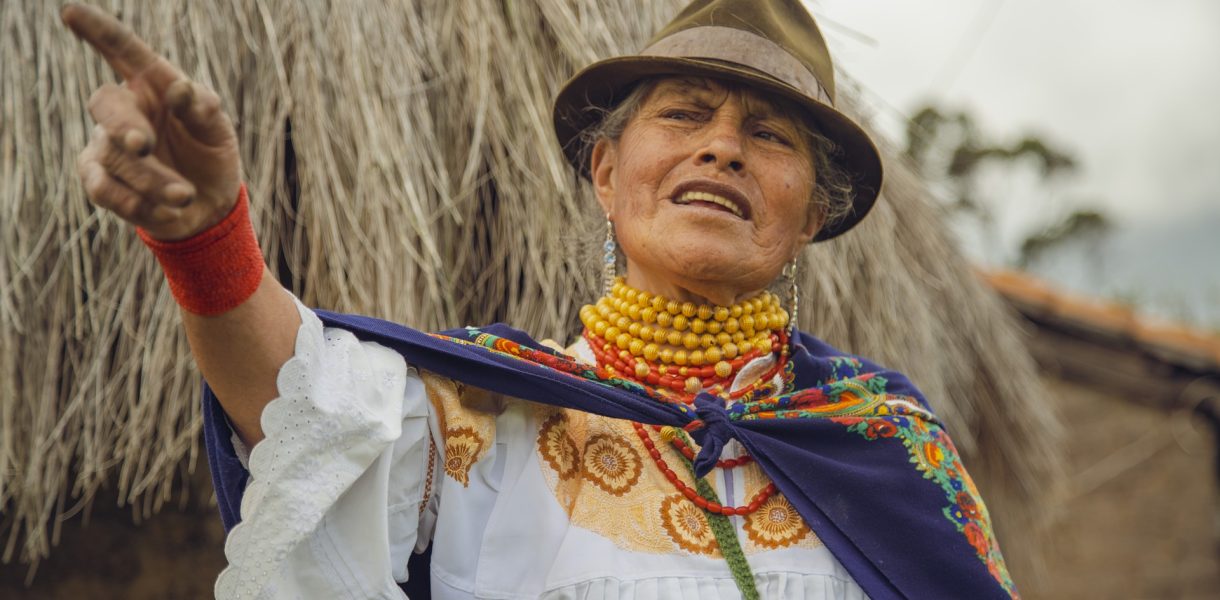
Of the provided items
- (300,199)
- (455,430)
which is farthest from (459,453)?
(300,199)

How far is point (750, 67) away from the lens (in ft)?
6.01

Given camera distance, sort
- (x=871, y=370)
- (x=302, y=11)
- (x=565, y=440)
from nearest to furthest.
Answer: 1. (x=565, y=440)
2. (x=871, y=370)
3. (x=302, y=11)

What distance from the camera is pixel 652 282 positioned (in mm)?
1871

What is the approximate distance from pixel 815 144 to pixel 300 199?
1.14 m

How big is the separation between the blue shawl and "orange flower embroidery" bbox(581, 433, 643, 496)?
81 mm

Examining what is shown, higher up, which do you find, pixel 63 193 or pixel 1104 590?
pixel 1104 590

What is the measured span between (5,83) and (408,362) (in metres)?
1.30

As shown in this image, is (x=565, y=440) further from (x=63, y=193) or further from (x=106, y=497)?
(x=106, y=497)

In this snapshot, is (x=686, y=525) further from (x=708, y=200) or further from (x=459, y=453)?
(x=708, y=200)

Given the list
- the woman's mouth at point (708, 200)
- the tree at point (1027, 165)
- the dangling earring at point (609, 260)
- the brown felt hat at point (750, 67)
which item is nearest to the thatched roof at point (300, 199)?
the dangling earring at point (609, 260)

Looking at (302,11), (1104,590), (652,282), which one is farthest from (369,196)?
(1104,590)

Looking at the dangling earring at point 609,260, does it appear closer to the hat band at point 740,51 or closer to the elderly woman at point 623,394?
the elderly woman at point 623,394

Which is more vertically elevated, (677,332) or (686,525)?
(677,332)

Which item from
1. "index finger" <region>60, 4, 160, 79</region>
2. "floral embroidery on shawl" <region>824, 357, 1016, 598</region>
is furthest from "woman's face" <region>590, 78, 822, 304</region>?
"index finger" <region>60, 4, 160, 79</region>
